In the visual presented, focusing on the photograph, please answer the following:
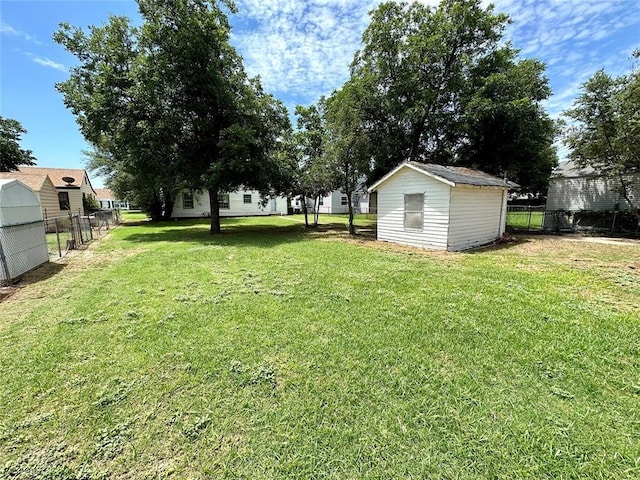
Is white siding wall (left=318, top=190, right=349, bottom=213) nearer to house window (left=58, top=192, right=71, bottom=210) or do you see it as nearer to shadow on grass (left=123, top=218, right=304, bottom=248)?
shadow on grass (left=123, top=218, right=304, bottom=248)

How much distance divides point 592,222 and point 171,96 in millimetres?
23036

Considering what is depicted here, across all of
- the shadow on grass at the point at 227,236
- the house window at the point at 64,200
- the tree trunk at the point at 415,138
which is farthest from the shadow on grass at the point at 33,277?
the tree trunk at the point at 415,138

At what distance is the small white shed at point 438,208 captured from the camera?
9523 millimetres

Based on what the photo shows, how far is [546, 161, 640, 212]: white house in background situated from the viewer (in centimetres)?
1542

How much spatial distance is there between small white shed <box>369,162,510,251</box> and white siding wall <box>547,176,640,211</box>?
9.57m

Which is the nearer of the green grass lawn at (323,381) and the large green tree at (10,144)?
the green grass lawn at (323,381)

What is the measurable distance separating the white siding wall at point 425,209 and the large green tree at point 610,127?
30.0ft

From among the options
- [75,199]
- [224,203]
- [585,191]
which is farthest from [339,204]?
[75,199]

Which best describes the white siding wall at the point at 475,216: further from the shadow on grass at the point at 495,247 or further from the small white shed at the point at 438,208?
the shadow on grass at the point at 495,247

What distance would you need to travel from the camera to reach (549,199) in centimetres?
1891

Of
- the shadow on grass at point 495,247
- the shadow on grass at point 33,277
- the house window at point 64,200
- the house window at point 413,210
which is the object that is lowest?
the shadow on grass at point 495,247

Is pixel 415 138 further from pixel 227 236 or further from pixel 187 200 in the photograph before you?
pixel 187 200

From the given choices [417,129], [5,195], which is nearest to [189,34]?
[5,195]

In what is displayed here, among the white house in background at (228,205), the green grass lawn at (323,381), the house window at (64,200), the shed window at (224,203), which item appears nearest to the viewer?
the green grass lawn at (323,381)
